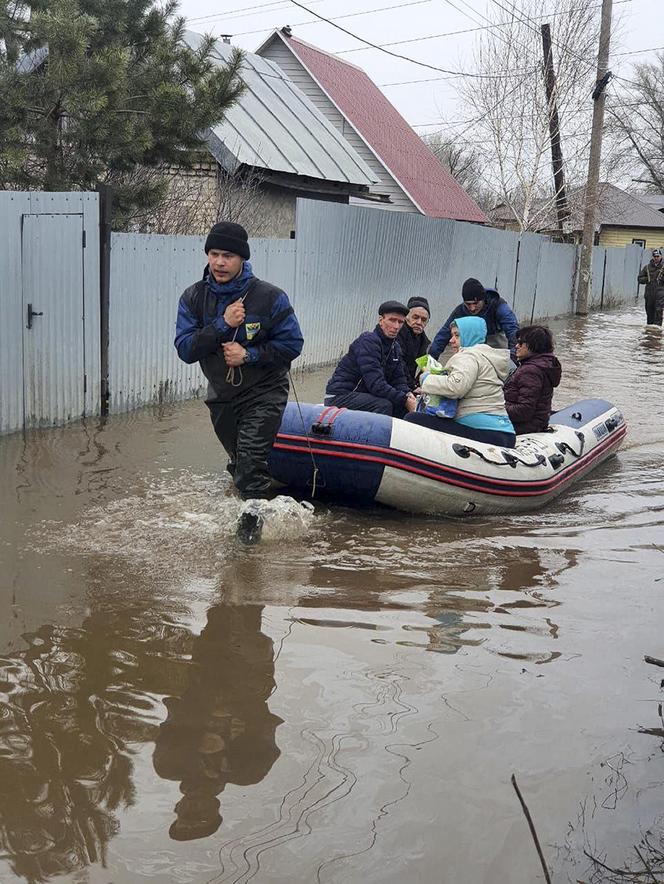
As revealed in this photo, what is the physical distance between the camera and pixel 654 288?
957 inches

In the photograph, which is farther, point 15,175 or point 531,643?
point 15,175

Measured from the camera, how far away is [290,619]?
4961mm

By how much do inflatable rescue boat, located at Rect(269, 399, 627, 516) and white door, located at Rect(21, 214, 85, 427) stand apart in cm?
267

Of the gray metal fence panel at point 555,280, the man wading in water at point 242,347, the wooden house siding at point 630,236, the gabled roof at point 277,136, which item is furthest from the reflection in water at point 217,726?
the wooden house siding at point 630,236

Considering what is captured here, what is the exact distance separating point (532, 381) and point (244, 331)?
3.06 meters

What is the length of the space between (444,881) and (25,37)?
926 centimetres

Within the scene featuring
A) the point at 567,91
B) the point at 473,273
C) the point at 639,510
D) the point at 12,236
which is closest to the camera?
the point at 639,510

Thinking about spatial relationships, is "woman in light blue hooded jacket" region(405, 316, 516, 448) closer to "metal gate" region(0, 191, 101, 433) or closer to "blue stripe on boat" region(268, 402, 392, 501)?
"blue stripe on boat" region(268, 402, 392, 501)

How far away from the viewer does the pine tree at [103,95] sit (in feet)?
31.4

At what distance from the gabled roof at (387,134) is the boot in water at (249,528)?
20.8 metres

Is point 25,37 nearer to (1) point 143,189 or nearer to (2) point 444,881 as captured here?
(1) point 143,189

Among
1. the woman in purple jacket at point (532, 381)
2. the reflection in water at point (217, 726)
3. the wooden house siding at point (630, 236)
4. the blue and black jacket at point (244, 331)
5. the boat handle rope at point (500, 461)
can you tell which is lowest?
the reflection in water at point (217, 726)

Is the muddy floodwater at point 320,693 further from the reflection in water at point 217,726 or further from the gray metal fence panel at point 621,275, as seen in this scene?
the gray metal fence panel at point 621,275

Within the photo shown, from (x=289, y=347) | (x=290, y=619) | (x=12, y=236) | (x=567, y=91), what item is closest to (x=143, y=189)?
(x=12, y=236)
